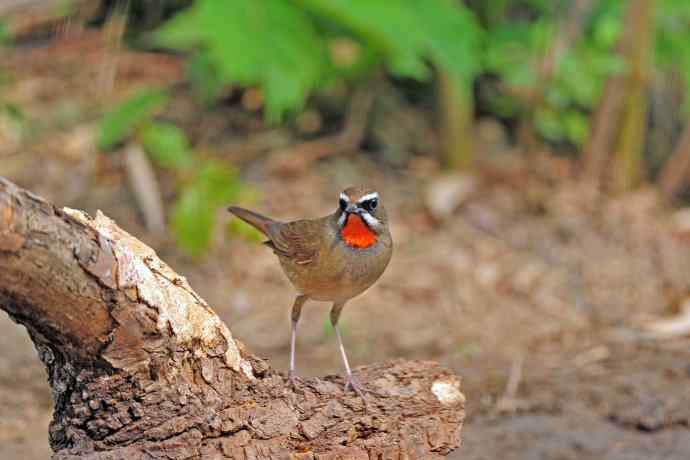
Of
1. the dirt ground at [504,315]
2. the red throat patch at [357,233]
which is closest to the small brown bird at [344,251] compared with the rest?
the red throat patch at [357,233]

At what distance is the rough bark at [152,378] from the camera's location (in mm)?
2762

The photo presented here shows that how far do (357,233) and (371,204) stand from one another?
0.44 feet

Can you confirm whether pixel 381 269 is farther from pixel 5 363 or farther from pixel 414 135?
pixel 414 135

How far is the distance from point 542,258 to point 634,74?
157cm

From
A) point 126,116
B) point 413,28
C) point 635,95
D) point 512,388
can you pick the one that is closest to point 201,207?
point 126,116

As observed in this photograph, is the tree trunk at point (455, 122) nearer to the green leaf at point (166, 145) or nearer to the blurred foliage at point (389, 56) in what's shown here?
the blurred foliage at point (389, 56)

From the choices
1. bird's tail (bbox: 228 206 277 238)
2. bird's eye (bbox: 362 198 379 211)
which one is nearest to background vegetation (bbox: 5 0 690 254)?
bird's tail (bbox: 228 206 277 238)

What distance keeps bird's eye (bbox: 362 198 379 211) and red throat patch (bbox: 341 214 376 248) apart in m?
0.06

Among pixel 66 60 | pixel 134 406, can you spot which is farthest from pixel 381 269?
pixel 66 60

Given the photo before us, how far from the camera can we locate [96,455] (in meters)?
3.00

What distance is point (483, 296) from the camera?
6906 millimetres

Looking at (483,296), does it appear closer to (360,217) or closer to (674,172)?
(674,172)

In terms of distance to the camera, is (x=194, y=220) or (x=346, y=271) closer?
(x=346, y=271)

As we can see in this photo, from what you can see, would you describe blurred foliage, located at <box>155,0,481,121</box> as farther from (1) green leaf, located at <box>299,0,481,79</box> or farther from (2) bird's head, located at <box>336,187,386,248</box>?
(2) bird's head, located at <box>336,187,386,248</box>
